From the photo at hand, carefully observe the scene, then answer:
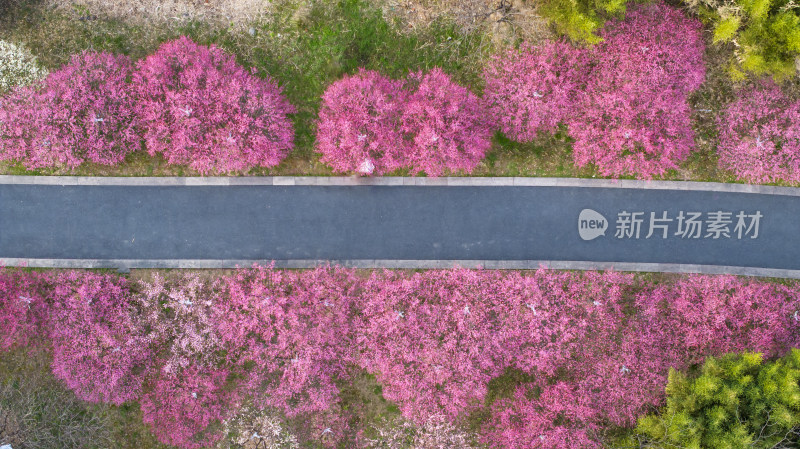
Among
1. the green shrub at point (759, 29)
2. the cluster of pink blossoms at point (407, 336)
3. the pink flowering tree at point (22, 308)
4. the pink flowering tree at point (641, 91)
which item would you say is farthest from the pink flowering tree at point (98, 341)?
the green shrub at point (759, 29)

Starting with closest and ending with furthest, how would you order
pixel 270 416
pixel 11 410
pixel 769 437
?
1. pixel 769 437
2. pixel 11 410
3. pixel 270 416

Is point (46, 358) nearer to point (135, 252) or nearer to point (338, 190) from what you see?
point (135, 252)

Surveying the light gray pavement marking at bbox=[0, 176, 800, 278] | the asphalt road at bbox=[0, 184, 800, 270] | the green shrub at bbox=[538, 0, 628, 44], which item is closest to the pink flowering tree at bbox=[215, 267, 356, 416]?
the light gray pavement marking at bbox=[0, 176, 800, 278]

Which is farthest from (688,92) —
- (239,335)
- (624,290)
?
(239,335)

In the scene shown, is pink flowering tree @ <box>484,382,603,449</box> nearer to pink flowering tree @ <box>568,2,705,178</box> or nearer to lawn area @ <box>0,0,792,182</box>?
pink flowering tree @ <box>568,2,705,178</box>

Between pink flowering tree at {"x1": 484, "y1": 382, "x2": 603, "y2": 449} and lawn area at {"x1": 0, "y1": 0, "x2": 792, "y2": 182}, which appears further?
lawn area at {"x1": 0, "y1": 0, "x2": 792, "y2": 182}

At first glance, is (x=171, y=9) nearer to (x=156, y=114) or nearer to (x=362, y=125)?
(x=156, y=114)
